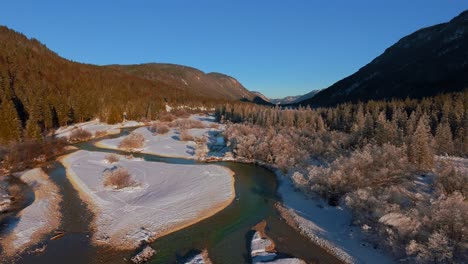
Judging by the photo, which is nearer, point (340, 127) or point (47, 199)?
point (47, 199)

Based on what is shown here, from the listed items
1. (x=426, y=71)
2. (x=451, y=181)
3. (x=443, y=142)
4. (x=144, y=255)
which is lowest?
(x=144, y=255)

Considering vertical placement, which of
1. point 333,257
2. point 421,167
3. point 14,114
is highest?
point 14,114

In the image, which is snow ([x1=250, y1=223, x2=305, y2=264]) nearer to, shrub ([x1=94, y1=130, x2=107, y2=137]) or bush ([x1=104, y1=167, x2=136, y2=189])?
bush ([x1=104, y1=167, x2=136, y2=189])

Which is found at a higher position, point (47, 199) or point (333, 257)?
point (47, 199)

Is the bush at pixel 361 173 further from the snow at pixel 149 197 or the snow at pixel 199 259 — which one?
the snow at pixel 199 259

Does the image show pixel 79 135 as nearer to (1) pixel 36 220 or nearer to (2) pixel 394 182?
(1) pixel 36 220

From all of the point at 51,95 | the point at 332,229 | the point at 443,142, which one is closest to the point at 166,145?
the point at 51,95

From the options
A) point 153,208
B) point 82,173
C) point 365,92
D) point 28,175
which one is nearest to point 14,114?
point 28,175

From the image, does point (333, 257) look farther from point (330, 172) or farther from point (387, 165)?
point (387, 165)
